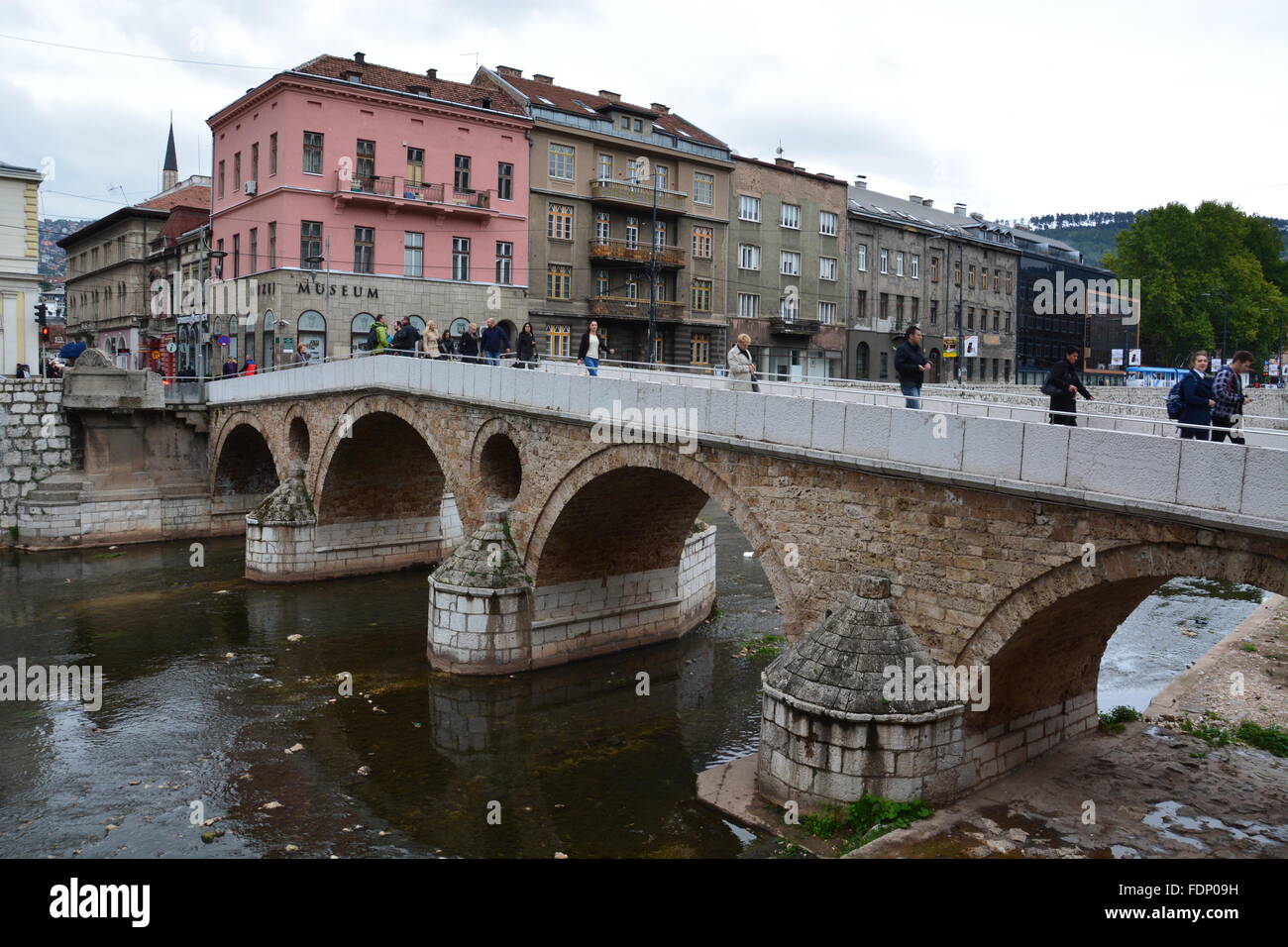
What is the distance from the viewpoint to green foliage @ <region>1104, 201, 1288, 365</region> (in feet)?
167

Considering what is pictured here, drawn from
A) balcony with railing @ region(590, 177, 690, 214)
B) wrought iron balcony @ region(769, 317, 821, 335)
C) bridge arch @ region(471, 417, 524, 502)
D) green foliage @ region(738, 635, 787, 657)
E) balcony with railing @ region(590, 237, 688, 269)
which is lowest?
green foliage @ region(738, 635, 787, 657)

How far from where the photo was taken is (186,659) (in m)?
18.3

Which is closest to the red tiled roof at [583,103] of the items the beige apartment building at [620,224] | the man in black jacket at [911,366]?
the beige apartment building at [620,224]

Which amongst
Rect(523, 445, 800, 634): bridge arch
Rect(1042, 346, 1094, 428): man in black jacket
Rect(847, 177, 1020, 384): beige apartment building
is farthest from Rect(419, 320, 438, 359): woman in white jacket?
Rect(847, 177, 1020, 384): beige apartment building

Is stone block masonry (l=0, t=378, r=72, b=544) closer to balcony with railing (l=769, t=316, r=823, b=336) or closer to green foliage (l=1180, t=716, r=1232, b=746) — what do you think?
balcony with railing (l=769, t=316, r=823, b=336)

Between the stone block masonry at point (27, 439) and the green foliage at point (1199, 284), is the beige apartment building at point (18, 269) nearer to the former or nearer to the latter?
the stone block masonry at point (27, 439)

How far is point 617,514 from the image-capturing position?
17.7 meters

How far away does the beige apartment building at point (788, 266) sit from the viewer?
1608 inches

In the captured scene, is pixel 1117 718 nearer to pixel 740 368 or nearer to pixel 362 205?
pixel 740 368

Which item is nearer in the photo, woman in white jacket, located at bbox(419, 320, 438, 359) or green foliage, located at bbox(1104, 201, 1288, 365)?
woman in white jacket, located at bbox(419, 320, 438, 359)

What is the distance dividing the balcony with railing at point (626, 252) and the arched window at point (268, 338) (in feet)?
36.8

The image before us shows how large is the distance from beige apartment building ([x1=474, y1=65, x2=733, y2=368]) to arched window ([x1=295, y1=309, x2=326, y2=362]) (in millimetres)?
7396
